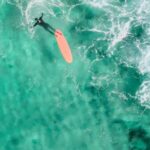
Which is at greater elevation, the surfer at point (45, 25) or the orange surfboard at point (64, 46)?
the surfer at point (45, 25)

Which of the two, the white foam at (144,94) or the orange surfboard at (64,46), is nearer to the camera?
the white foam at (144,94)

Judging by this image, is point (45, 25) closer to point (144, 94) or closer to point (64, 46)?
point (64, 46)

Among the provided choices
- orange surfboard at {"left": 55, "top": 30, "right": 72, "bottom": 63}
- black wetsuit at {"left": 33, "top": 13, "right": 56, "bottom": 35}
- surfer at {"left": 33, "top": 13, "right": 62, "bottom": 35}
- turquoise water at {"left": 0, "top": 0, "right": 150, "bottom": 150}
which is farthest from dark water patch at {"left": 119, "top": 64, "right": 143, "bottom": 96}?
black wetsuit at {"left": 33, "top": 13, "right": 56, "bottom": 35}

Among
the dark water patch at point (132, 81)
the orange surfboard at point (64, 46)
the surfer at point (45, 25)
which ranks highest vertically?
the surfer at point (45, 25)

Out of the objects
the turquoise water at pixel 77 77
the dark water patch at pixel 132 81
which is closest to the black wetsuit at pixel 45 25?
the turquoise water at pixel 77 77

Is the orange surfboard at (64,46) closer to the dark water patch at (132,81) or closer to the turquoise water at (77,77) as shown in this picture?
the turquoise water at (77,77)

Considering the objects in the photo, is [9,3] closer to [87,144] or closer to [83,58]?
[83,58]

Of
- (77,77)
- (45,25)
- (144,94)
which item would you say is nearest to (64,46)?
(45,25)

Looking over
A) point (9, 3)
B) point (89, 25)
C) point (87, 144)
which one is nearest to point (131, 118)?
point (87, 144)
